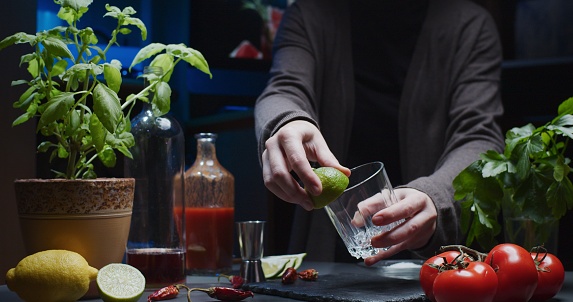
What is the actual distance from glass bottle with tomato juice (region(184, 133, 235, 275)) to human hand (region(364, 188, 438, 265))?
404 millimetres

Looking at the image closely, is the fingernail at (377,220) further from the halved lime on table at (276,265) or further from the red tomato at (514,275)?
the halved lime on table at (276,265)

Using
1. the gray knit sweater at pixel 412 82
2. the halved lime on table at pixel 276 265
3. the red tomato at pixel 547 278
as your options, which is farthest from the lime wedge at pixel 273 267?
the gray knit sweater at pixel 412 82

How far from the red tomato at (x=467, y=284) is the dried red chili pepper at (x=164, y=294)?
17.0 inches

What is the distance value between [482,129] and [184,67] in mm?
2646

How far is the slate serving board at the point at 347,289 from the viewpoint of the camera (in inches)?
48.7

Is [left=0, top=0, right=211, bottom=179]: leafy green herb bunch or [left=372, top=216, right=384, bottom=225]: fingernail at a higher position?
[left=0, top=0, right=211, bottom=179]: leafy green herb bunch

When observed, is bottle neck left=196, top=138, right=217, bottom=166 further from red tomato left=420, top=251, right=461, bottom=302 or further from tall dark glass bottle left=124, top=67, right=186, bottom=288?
red tomato left=420, top=251, right=461, bottom=302

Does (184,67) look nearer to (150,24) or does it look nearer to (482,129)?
(150,24)

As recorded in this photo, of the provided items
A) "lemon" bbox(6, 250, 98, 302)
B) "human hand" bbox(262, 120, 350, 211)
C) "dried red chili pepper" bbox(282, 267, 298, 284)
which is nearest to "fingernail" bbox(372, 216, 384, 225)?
"human hand" bbox(262, 120, 350, 211)

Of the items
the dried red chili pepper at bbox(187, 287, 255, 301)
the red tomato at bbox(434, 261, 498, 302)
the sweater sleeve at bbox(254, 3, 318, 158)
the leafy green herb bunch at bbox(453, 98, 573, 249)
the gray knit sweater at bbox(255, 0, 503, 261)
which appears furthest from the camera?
the gray knit sweater at bbox(255, 0, 503, 261)

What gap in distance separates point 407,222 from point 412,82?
89 cm

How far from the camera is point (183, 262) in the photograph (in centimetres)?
143

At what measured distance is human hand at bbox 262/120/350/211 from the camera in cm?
130

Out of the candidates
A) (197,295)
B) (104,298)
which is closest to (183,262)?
(197,295)
